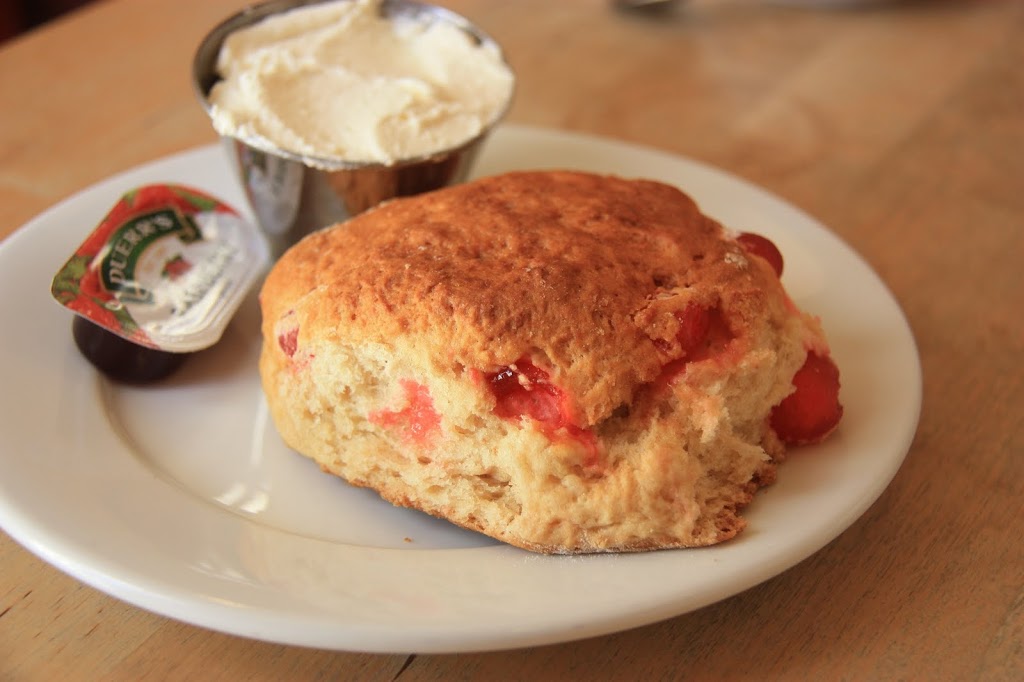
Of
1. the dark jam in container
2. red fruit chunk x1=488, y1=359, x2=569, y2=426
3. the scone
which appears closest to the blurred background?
the dark jam in container

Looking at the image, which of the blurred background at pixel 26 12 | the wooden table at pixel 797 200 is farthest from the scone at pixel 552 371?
the blurred background at pixel 26 12

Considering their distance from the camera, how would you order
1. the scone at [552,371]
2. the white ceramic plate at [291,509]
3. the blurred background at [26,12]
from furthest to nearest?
the blurred background at [26,12]
the scone at [552,371]
the white ceramic plate at [291,509]

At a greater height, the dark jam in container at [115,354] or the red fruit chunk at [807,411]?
the dark jam in container at [115,354]

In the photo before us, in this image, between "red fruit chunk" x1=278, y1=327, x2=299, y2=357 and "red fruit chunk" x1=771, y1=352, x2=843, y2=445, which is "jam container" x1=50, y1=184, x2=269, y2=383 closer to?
"red fruit chunk" x1=278, y1=327, x2=299, y2=357

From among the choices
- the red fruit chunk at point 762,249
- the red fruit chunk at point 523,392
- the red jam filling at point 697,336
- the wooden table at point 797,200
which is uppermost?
the red fruit chunk at point 523,392

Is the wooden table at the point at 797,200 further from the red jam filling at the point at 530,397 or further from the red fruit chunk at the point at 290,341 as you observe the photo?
the red fruit chunk at the point at 290,341

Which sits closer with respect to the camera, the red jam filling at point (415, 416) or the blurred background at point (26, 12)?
the red jam filling at point (415, 416)

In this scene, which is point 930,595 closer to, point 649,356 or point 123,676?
point 649,356
